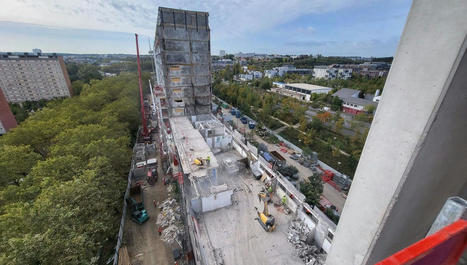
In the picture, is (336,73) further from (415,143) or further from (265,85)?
(415,143)

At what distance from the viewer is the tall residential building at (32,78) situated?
37531 mm

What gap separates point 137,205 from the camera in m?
14.0

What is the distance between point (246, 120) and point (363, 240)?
29459 mm

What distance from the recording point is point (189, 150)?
10992mm

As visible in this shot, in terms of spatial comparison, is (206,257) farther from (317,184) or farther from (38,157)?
(38,157)

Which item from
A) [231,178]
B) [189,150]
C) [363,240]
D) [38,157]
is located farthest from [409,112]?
[38,157]

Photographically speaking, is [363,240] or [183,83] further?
[183,83]

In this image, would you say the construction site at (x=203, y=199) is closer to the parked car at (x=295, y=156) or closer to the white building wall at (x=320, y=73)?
the parked car at (x=295, y=156)

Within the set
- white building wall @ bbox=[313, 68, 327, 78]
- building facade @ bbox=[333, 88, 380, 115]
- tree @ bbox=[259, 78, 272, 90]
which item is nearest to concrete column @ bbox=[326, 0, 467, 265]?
building facade @ bbox=[333, 88, 380, 115]

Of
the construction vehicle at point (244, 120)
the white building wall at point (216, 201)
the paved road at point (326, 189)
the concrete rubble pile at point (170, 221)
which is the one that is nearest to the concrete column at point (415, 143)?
the white building wall at point (216, 201)

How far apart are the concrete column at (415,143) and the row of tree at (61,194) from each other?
29.1ft

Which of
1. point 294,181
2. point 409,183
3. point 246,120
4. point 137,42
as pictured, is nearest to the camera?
point 409,183

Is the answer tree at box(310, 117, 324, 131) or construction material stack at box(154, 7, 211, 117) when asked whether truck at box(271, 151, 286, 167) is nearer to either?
tree at box(310, 117, 324, 131)

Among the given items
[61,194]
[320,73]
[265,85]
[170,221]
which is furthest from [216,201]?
[320,73]
